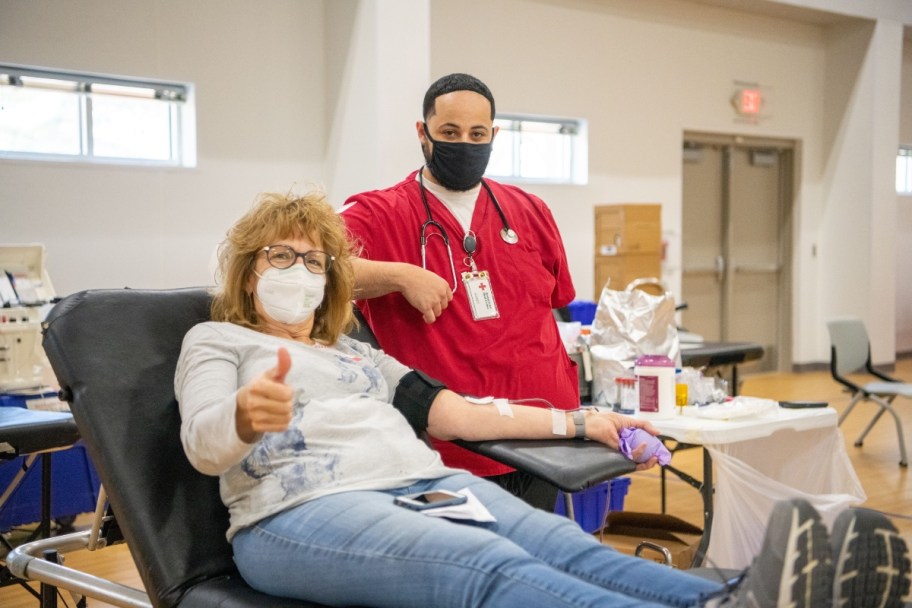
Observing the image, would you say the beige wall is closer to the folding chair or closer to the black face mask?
the black face mask

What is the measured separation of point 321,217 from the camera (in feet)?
5.44

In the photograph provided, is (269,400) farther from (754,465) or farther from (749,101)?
(749,101)

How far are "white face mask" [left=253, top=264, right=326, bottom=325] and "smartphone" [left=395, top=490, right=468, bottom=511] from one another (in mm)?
382

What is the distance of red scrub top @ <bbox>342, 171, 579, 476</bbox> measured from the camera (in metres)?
1.94

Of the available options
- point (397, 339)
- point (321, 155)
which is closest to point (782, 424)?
point (397, 339)

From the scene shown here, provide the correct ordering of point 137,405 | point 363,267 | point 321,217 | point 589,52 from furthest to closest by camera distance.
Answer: point 589,52
point 363,267
point 321,217
point 137,405

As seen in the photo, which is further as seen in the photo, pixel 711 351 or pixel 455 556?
pixel 711 351

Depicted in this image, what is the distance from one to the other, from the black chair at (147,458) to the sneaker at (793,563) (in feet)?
1.48

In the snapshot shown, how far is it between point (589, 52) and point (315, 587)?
6420 mm

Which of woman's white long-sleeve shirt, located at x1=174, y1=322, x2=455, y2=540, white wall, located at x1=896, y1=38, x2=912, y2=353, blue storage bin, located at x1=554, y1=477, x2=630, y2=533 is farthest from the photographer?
white wall, located at x1=896, y1=38, x2=912, y2=353

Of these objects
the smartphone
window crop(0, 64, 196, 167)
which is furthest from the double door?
the smartphone

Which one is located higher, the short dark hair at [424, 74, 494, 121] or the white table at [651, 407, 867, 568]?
the short dark hair at [424, 74, 494, 121]

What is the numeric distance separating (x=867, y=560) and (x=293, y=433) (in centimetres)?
84

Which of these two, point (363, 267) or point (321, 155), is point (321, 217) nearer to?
point (363, 267)
